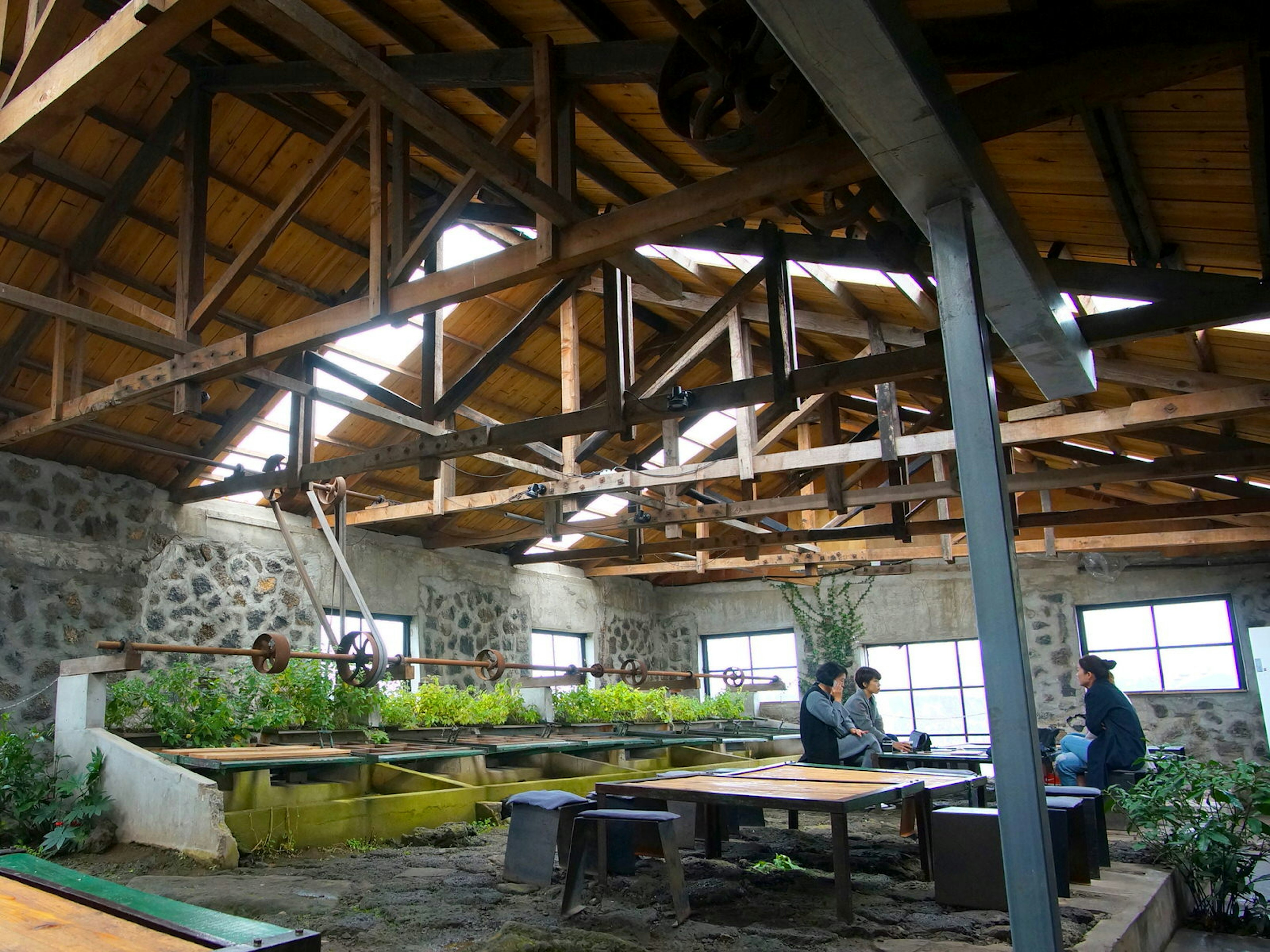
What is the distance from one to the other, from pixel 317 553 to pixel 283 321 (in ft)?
11.0

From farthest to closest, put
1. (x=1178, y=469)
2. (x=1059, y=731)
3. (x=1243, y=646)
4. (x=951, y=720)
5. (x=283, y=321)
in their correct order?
1. (x=951, y=720)
2. (x=1243, y=646)
3. (x=1059, y=731)
4. (x=283, y=321)
5. (x=1178, y=469)

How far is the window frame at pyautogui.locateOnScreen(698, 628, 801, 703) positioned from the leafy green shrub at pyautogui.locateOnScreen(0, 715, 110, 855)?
37.4 ft

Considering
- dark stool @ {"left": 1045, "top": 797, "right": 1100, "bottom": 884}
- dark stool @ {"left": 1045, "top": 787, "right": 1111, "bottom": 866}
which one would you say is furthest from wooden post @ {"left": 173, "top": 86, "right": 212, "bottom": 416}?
dark stool @ {"left": 1045, "top": 787, "right": 1111, "bottom": 866}

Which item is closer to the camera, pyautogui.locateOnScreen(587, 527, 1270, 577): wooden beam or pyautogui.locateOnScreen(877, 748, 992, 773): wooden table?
pyautogui.locateOnScreen(877, 748, 992, 773): wooden table

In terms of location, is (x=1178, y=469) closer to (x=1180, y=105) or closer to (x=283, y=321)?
(x=1180, y=105)

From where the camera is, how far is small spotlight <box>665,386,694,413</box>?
6117 mm

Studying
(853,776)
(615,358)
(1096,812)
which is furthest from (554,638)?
(1096,812)

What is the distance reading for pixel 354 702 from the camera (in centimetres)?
794

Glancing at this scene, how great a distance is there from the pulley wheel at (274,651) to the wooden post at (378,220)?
2.39 meters

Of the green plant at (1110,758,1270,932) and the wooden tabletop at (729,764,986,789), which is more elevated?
the wooden tabletop at (729,764,986,789)

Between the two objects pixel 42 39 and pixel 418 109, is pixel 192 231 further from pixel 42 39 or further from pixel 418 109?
pixel 418 109

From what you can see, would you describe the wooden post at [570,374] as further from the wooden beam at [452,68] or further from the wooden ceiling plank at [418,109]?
the wooden ceiling plank at [418,109]

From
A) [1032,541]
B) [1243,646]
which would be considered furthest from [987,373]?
[1243,646]

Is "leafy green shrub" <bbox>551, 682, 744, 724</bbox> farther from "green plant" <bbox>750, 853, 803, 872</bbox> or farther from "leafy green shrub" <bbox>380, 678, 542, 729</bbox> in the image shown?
"green plant" <bbox>750, 853, 803, 872</bbox>
